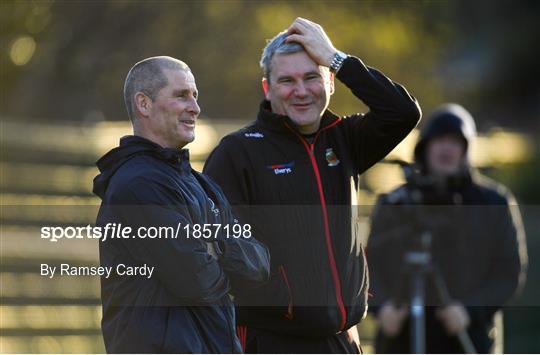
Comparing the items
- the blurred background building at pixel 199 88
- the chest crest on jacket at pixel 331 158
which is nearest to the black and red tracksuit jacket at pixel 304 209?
the chest crest on jacket at pixel 331 158

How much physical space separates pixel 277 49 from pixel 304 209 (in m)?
0.58

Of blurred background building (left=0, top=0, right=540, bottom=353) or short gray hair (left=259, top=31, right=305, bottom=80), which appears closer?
short gray hair (left=259, top=31, right=305, bottom=80)

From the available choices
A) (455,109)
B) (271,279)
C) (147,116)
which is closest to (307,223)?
(271,279)

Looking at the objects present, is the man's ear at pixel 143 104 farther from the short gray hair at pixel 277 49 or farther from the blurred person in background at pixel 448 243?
the blurred person in background at pixel 448 243

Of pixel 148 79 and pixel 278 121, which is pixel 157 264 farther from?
pixel 278 121

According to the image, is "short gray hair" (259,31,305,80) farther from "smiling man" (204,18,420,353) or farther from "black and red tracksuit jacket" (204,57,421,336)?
"black and red tracksuit jacket" (204,57,421,336)

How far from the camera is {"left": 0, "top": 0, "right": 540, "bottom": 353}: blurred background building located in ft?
31.9

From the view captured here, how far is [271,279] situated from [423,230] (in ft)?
8.55

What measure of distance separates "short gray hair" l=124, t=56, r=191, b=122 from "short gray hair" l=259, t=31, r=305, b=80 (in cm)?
68

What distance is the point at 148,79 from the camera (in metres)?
4.64

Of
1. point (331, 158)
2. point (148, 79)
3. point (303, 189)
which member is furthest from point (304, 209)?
point (148, 79)

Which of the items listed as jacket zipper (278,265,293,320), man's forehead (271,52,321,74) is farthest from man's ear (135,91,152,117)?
jacket zipper (278,265,293,320)

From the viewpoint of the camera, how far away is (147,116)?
4.63 meters

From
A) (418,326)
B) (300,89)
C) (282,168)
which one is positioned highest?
(300,89)
